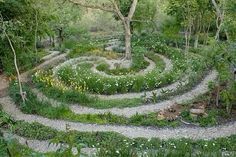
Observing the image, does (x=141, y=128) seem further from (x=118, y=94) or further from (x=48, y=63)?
(x=48, y=63)

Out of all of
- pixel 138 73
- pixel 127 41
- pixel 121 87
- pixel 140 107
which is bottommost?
pixel 140 107

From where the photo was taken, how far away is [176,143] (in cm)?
1948

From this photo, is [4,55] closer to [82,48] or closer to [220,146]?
[82,48]

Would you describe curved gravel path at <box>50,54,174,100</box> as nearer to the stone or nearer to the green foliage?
the stone

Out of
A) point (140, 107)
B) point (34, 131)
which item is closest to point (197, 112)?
point (140, 107)

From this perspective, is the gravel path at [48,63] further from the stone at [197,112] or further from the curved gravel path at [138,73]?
the stone at [197,112]

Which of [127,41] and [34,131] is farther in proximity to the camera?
[127,41]

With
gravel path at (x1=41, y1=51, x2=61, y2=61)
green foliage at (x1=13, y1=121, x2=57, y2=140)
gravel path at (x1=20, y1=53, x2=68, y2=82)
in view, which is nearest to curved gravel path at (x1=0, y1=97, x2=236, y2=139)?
green foliage at (x1=13, y1=121, x2=57, y2=140)

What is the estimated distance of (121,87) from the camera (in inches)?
1051

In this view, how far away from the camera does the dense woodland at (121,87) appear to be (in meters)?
20.3

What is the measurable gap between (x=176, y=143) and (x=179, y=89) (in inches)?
277

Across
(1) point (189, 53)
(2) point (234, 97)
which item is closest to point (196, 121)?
(2) point (234, 97)

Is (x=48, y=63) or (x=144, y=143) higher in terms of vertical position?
(x=48, y=63)

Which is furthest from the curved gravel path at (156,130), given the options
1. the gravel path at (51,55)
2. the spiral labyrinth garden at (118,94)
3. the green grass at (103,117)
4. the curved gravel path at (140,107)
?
the gravel path at (51,55)
